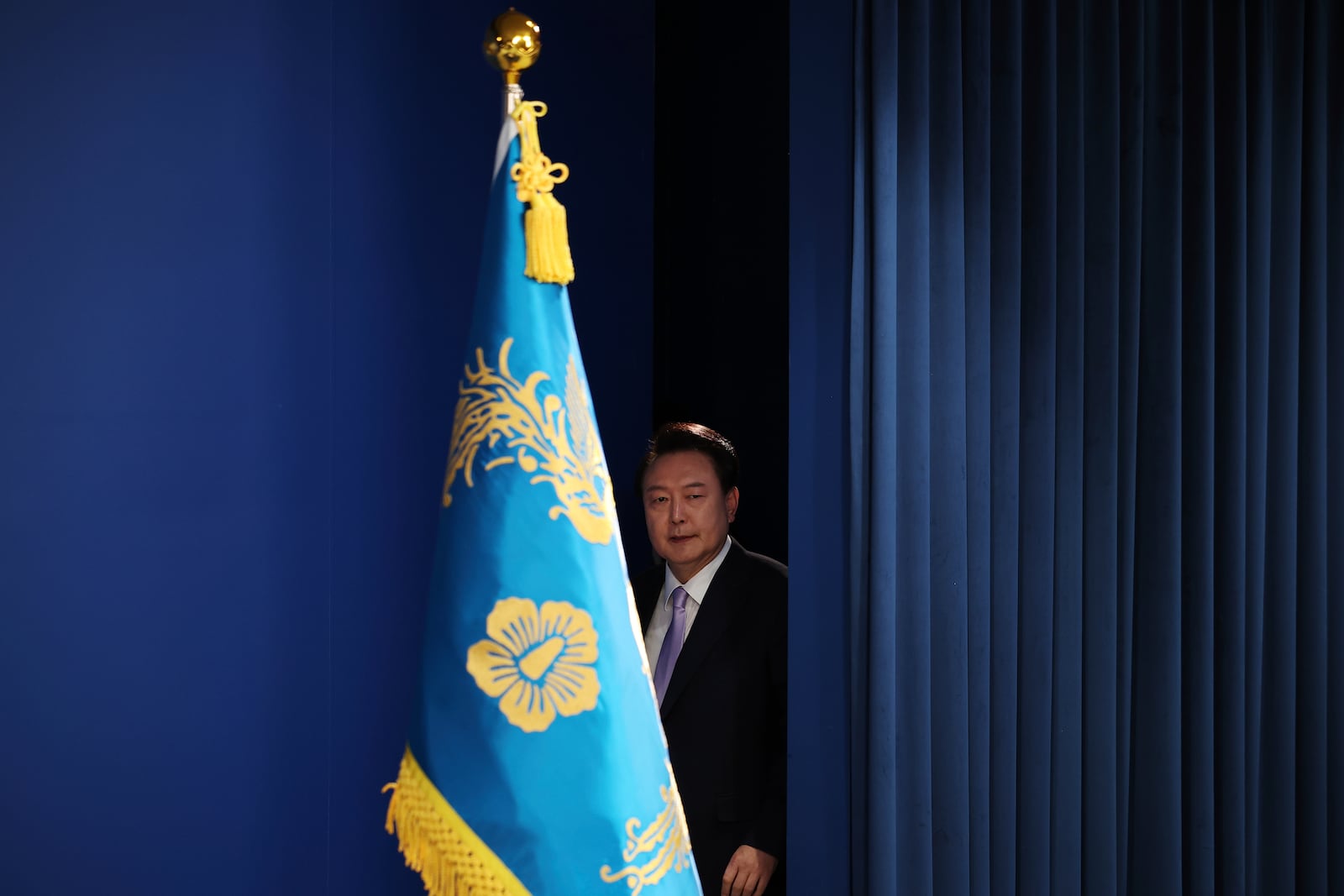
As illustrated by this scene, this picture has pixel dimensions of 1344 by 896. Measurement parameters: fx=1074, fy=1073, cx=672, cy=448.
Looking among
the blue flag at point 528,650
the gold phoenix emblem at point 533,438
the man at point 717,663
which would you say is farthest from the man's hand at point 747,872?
the gold phoenix emblem at point 533,438

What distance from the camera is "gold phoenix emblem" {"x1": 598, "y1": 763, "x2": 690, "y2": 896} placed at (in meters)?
1.20

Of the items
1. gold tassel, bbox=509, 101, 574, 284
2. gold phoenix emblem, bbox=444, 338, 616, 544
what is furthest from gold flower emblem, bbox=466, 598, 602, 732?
gold tassel, bbox=509, 101, 574, 284

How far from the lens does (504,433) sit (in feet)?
4.05

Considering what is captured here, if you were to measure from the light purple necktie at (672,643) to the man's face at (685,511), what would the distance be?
0.12 ft

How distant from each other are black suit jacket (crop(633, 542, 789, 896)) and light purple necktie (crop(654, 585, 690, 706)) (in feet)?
0.10

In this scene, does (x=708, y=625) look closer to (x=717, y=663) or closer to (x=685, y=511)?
(x=717, y=663)

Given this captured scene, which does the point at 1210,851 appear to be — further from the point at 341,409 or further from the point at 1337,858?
the point at 341,409

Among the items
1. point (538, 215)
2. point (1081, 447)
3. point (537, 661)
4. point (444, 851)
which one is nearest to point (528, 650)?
point (537, 661)

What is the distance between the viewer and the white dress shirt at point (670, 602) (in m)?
1.81

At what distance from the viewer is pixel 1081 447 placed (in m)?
1.61

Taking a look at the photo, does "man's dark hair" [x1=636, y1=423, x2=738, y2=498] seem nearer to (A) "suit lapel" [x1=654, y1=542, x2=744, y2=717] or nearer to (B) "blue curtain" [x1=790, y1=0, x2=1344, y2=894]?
(A) "suit lapel" [x1=654, y1=542, x2=744, y2=717]

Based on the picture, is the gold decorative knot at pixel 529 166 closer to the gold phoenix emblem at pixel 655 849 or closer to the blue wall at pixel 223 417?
the blue wall at pixel 223 417

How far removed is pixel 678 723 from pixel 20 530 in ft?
3.26

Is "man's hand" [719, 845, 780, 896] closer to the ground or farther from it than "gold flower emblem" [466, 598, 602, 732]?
closer to the ground
